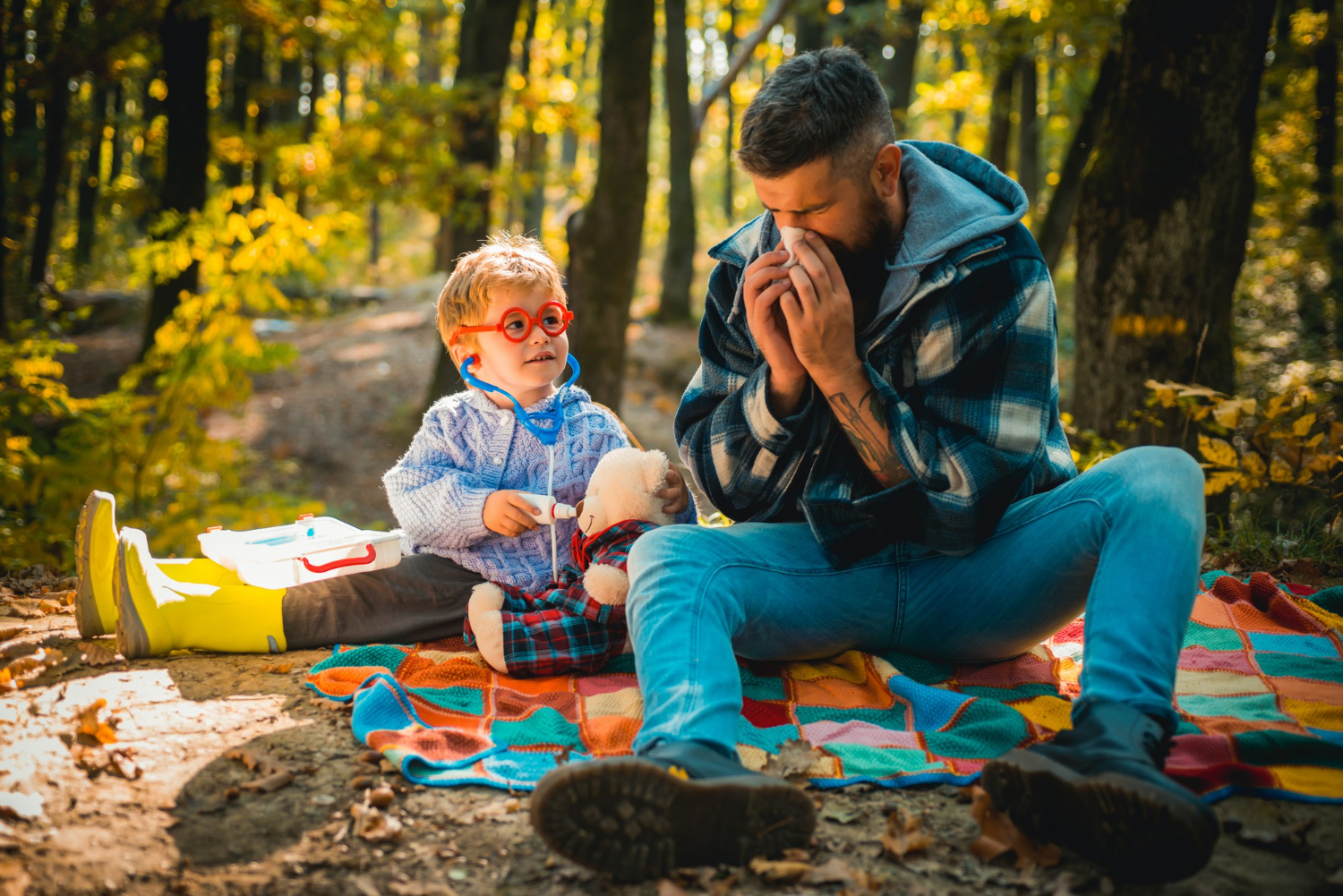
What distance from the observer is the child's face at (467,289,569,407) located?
108 inches

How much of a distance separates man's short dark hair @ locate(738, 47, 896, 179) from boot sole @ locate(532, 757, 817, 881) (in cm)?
139

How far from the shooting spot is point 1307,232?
38.1ft

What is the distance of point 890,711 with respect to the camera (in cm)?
225

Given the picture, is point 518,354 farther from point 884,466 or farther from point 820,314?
point 884,466

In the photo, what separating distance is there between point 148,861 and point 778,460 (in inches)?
62.5

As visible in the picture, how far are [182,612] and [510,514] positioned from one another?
3.13ft

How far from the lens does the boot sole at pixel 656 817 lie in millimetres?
1455

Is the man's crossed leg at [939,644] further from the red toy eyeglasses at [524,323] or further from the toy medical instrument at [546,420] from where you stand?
the red toy eyeglasses at [524,323]

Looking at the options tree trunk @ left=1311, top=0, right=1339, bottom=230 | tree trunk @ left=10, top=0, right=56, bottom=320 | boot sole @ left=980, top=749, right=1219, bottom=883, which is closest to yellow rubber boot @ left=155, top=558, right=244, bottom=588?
boot sole @ left=980, top=749, right=1219, bottom=883

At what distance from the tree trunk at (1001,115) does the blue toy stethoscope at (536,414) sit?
8.80 m

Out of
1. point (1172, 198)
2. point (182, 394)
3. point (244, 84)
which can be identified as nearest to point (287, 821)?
point (182, 394)

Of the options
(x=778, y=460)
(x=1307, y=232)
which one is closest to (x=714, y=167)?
(x=1307, y=232)

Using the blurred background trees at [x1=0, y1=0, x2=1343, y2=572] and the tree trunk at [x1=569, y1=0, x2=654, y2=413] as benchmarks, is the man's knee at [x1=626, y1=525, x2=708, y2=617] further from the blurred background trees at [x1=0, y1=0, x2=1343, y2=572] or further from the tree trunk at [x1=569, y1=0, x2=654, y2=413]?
the tree trunk at [x1=569, y1=0, x2=654, y2=413]

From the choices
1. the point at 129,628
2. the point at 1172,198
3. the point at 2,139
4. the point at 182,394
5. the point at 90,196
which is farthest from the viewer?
the point at 90,196
